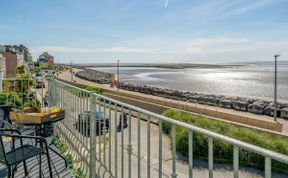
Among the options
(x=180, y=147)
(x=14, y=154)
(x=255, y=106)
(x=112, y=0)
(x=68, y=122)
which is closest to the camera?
(x=14, y=154)

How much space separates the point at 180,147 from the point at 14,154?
8.83 meters

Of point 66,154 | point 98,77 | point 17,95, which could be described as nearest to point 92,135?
point 66,154

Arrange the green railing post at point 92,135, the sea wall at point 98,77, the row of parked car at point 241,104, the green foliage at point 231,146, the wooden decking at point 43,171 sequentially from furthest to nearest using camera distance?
the sea wall at point 98,77 → the row of parked car at point 241,104 → the green foliage at point 231,146 → the wooden decking at point 43,171 → the green railing post at point 92,135

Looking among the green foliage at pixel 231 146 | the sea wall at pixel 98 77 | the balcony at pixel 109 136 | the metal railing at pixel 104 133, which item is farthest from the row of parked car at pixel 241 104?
the sea wall at pixel 98 77

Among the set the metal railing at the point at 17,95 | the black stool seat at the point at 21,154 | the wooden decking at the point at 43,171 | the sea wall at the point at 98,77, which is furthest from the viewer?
the sea wall at the point at 98,77

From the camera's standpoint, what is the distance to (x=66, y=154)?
3918 millimetres

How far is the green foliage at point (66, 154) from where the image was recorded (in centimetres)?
328

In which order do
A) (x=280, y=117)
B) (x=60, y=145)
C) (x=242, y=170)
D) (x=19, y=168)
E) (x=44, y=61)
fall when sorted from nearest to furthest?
(x=19, y=168) < (x=60, y=145) < (x=44, y=61) < (x=242, y=170) < (x=280, y=117)

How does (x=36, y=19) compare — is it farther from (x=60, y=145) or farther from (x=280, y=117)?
(x=280, y=117)

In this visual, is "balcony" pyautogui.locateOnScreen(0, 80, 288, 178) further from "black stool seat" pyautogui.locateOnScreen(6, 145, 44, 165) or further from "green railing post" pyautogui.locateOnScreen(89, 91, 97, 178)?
"black stool seat" pyautogui.locateOnScreen(6, 145, 44, 165)

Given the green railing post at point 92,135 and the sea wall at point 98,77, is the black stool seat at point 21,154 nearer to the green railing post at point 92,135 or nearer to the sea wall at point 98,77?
the green railing post at point 92,135

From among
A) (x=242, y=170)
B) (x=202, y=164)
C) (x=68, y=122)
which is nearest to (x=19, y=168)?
(x=68, y=122)

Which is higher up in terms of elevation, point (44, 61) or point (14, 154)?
point (44, 61)

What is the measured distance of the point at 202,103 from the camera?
2177 centimetres
